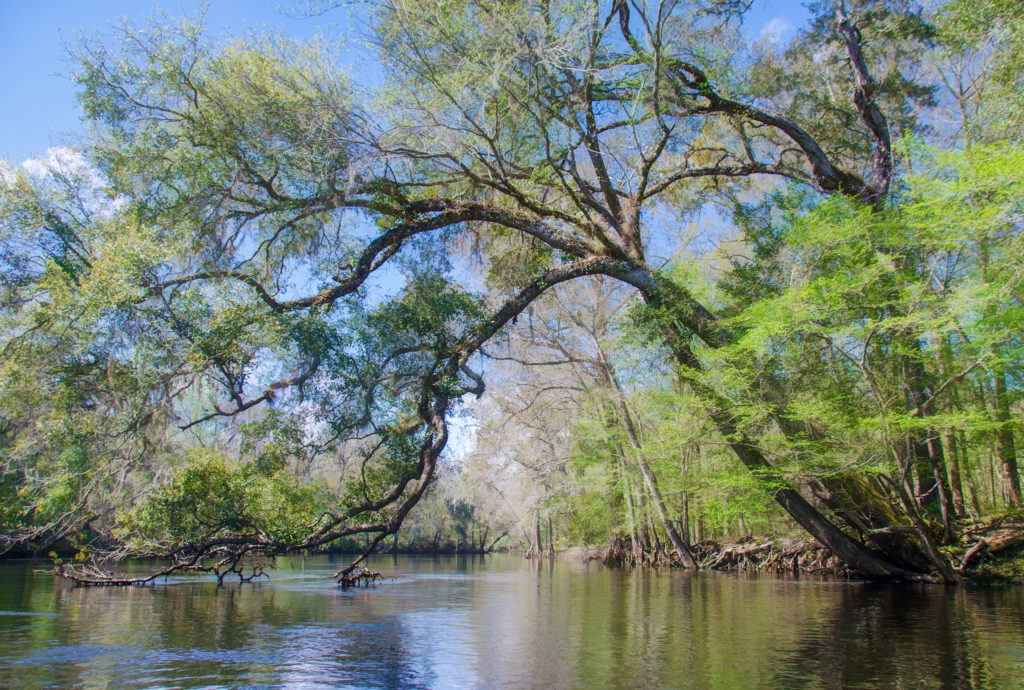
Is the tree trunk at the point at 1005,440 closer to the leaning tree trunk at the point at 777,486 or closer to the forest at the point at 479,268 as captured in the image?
the forest at the point at 479,268

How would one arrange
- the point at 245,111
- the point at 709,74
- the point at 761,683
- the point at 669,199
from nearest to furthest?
the point at 761,683 → the point at 245,111 → the point at 709,74 → the point at 669,199

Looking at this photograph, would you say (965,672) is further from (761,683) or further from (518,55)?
(518,55)

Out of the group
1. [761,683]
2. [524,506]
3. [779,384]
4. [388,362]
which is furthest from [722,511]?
[524,506]

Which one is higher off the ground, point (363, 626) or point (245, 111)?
point (245, 111)

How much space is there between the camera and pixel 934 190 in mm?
10578

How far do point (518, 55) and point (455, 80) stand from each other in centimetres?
117

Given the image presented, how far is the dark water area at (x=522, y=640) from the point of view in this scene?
17.9ft

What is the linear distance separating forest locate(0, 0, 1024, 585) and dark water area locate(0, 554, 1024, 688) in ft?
4.01

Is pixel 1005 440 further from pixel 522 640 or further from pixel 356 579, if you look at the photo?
pixel 356 579

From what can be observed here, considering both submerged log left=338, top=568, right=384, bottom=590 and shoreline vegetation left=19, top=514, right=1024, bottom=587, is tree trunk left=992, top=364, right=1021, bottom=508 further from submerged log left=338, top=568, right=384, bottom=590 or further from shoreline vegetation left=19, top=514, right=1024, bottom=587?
submerged log left=338, top=568, right=384, bottom=590

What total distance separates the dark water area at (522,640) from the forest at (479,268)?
4.01 ft

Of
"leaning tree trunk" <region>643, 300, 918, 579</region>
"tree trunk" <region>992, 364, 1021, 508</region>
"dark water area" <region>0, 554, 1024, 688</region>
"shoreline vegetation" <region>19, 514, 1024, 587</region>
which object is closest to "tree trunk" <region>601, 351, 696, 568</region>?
"shoreline vegetation" <region>19, 514, 1024, 587</region>

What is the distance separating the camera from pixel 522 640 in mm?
7703

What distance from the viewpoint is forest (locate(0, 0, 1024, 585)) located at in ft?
29.3
